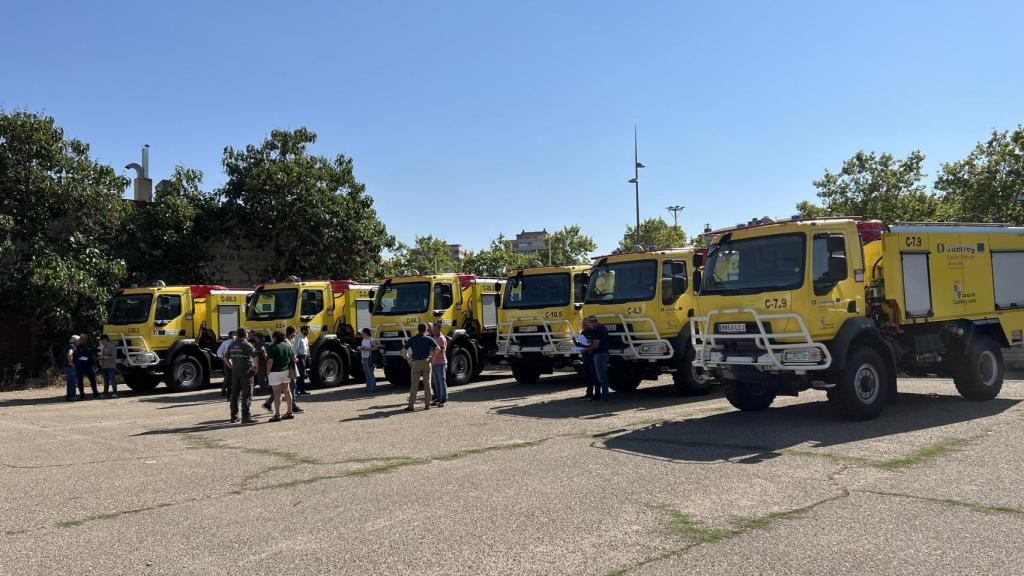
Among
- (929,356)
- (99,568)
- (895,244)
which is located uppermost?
(895,244)

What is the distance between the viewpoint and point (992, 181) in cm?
3300

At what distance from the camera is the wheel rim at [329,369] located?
62.7 feet

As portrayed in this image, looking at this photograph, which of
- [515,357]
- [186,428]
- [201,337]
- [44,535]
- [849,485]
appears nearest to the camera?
[44,535]

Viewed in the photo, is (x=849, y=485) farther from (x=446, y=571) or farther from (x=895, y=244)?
(x=895, y=244)

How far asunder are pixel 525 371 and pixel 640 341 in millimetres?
4260

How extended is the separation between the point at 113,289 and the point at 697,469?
2084 cm

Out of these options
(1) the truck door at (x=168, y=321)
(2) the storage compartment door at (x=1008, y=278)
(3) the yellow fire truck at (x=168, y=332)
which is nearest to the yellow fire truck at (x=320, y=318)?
(3) the yellow fire truck at (x=168, y=332)

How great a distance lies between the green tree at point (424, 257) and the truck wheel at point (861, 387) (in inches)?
1311

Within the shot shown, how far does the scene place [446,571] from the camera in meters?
4.96

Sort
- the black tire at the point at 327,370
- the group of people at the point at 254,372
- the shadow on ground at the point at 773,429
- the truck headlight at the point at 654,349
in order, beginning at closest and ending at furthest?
the shadow on ground at the point at 773,429 < the group of people at the point at 254,372 < the truck headlight at the point at 654,349 < the black tire at the point at 327,370

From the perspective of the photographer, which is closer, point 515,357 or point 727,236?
point 727,236

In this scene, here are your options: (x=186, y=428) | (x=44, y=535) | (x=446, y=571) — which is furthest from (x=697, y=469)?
(x=186, y=428)

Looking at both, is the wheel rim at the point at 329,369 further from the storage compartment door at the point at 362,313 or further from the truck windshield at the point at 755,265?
the truck windshield at the point at 755,265

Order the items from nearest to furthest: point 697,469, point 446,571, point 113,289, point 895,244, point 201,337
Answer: point 446,571, point 697,469, point 895,244, point 201,337, point 113,289
